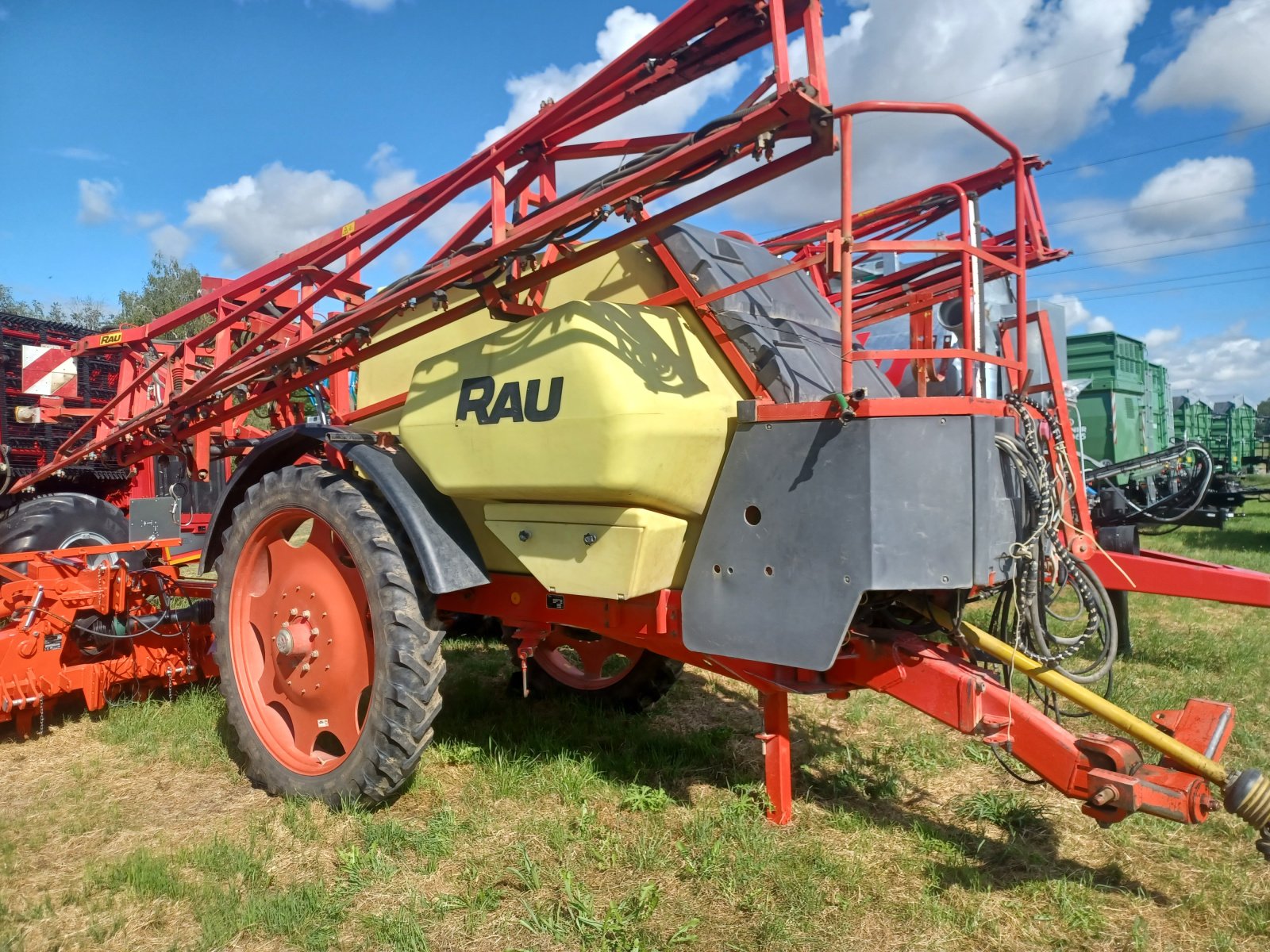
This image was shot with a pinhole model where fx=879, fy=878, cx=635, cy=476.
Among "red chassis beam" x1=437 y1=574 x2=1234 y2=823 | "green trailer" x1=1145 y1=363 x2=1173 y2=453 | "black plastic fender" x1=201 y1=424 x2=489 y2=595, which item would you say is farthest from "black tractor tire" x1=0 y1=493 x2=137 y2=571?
"green trailer" x1=1145 y1=363 x2=1173 y2=453

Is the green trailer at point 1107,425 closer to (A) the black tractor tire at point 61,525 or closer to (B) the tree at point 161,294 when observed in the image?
(A) the black tractor tire at point 61,525

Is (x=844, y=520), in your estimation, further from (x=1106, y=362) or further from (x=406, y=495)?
(x=1106, y=362)

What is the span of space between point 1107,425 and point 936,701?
1063cm

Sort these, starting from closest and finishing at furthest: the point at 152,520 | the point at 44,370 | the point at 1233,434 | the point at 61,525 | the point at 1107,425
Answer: the point at 152,520 < the point at 61,525 < the point at 44,370 < the point at 1107,425 < the point at 1233,434

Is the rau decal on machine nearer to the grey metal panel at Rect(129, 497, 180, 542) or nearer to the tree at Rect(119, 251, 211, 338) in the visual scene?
the grey metal panel at Rect(129, 497, 180, 542)

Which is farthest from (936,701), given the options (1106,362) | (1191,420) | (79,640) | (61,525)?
(1191,420)

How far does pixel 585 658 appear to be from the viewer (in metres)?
4.57

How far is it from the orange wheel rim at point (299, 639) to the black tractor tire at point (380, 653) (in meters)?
0.07

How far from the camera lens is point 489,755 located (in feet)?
12.7

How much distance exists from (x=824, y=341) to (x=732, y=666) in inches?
53.4

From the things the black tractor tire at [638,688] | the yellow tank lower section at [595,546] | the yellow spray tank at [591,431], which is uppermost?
the yellow spray tank at [591,431]

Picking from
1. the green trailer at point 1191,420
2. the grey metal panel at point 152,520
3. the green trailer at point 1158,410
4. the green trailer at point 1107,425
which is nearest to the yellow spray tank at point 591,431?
the grey metal panel at point 152,520

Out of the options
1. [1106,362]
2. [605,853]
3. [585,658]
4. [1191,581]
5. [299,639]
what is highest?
[1106,362]

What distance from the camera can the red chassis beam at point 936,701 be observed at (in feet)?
8.31
